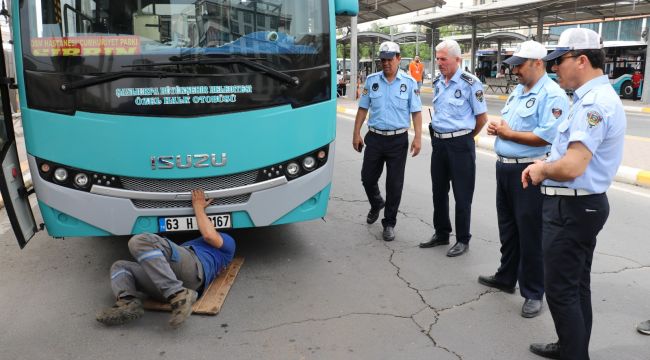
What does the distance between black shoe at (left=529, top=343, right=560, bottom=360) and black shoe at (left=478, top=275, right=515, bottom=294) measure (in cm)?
89

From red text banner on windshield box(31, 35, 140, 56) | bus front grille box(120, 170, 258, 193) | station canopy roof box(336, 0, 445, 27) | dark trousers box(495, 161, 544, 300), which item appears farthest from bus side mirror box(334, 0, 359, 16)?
station canopy roof box(336, 0, 445, 27)

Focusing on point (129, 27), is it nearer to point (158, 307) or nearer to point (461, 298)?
point (158, 307)

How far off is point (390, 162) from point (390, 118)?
42 centimetres

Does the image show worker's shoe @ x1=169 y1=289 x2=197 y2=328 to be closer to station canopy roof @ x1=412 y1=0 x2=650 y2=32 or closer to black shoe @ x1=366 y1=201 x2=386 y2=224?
black shoe @ x1=366 y1=201 x2=386 y2=224

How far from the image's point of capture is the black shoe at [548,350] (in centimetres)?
308

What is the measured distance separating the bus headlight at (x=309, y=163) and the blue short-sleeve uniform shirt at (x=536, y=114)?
137 centimetres

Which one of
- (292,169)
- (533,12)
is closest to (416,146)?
(292,169)

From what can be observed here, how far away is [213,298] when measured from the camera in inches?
150

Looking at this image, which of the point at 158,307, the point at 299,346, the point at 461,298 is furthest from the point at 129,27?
the point at 461,298

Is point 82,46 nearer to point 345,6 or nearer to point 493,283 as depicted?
point 345,6

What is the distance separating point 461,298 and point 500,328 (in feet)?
1.53

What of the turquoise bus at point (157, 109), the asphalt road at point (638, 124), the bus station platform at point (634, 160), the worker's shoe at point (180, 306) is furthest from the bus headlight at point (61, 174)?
the asphalt road at point (638, 124)

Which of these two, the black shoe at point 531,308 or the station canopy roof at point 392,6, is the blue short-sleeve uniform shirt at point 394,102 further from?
the station canopy roof at point 392,6

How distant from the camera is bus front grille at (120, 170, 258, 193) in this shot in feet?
12.7
